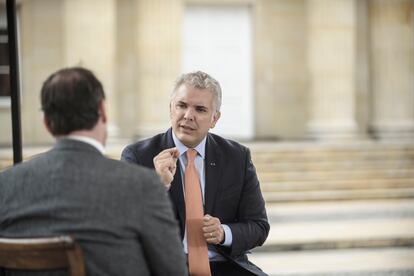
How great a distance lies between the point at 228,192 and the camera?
112 inches

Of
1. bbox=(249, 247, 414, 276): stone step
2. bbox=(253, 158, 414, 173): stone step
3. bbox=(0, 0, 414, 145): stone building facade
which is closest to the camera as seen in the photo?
bbox=(249, 247, 414, 276): stone step

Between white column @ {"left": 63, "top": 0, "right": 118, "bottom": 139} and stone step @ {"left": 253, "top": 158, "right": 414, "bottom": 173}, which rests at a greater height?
white column @ {"left": 63, "top": 0, "right": 118, "bottom": 139}

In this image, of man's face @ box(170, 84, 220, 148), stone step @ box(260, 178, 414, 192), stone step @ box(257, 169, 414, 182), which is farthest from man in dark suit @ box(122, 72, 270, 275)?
stone step @ box(257, 169, 414, 182)

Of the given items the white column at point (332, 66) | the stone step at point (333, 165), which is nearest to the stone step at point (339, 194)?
the stone step at point (333, 165)

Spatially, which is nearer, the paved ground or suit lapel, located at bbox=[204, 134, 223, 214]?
suit lapel, located at bbox=[204, 134, 223, 214]

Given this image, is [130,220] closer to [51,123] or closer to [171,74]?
[51,123]

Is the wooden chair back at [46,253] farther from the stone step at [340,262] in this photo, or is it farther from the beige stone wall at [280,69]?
the beige stone wall at [280,69]

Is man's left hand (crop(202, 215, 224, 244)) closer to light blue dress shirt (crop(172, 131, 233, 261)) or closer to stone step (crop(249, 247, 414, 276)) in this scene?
light blue dress shirt (crop(172, 131, 233, 261))

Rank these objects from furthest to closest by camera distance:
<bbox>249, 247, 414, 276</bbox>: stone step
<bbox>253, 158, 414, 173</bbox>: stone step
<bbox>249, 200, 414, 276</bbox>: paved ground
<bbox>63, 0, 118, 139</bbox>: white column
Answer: <bbox>63, 0, 118, 139</bbox>: white column < <bbox>253, 158, 414, 173</bbox>: stone step < <bbox>249, 200, 414, 276</bbox>: paved ground < <bbox>249, 247, 414, 276</bbox>: stone step

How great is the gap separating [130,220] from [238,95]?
11.7 metres

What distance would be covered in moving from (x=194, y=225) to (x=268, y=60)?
10.8 meters

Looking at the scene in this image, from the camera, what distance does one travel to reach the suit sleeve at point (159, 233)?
1843 mm

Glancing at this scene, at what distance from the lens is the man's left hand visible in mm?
2646

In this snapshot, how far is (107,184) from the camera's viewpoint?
6.01ft
